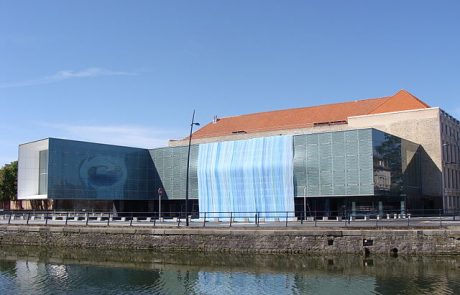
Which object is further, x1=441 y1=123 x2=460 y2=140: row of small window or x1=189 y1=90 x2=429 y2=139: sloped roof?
x1=189 y1=90 x2=429 y2=139: sloped roof

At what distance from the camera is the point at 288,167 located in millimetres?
57438

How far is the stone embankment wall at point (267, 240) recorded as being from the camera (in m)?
28.5

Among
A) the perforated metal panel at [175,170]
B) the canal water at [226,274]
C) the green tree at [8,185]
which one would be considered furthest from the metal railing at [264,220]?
the green tree at [8,185]

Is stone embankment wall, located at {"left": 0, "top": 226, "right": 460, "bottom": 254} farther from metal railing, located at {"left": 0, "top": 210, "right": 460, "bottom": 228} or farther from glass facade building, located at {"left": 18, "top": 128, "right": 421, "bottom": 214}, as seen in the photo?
glass facade building, located at {"left": 18, "top": 128, "right": 421, "bottom": 214}

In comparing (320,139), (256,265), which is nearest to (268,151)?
(320,139)

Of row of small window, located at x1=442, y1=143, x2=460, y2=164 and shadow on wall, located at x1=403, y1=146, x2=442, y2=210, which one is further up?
row of small window, located at x1=442, y1=143, x2=460, y2=164

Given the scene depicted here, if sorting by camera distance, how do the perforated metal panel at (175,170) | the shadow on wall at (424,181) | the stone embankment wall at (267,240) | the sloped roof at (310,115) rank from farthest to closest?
the sloped roof at (310,115), the perforated metal panel at (175,170), the shadow on wall at (424,181), the stone embankment wall at (267,240)

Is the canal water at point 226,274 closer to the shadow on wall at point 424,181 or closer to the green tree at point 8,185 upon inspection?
the shadow on wall at point 424,181

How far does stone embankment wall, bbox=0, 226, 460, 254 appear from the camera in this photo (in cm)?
2847

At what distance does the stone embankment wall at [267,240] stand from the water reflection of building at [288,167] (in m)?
22.5

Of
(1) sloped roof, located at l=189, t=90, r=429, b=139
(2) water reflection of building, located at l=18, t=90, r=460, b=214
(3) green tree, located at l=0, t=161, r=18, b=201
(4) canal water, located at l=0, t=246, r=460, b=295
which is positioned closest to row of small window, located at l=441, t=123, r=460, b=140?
(2) water reflection of building, located at l=18, t=90, r=460, b=214

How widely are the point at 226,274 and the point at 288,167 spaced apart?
32910 mm

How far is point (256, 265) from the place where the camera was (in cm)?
2770

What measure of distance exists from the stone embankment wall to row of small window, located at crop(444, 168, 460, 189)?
37369 mm
